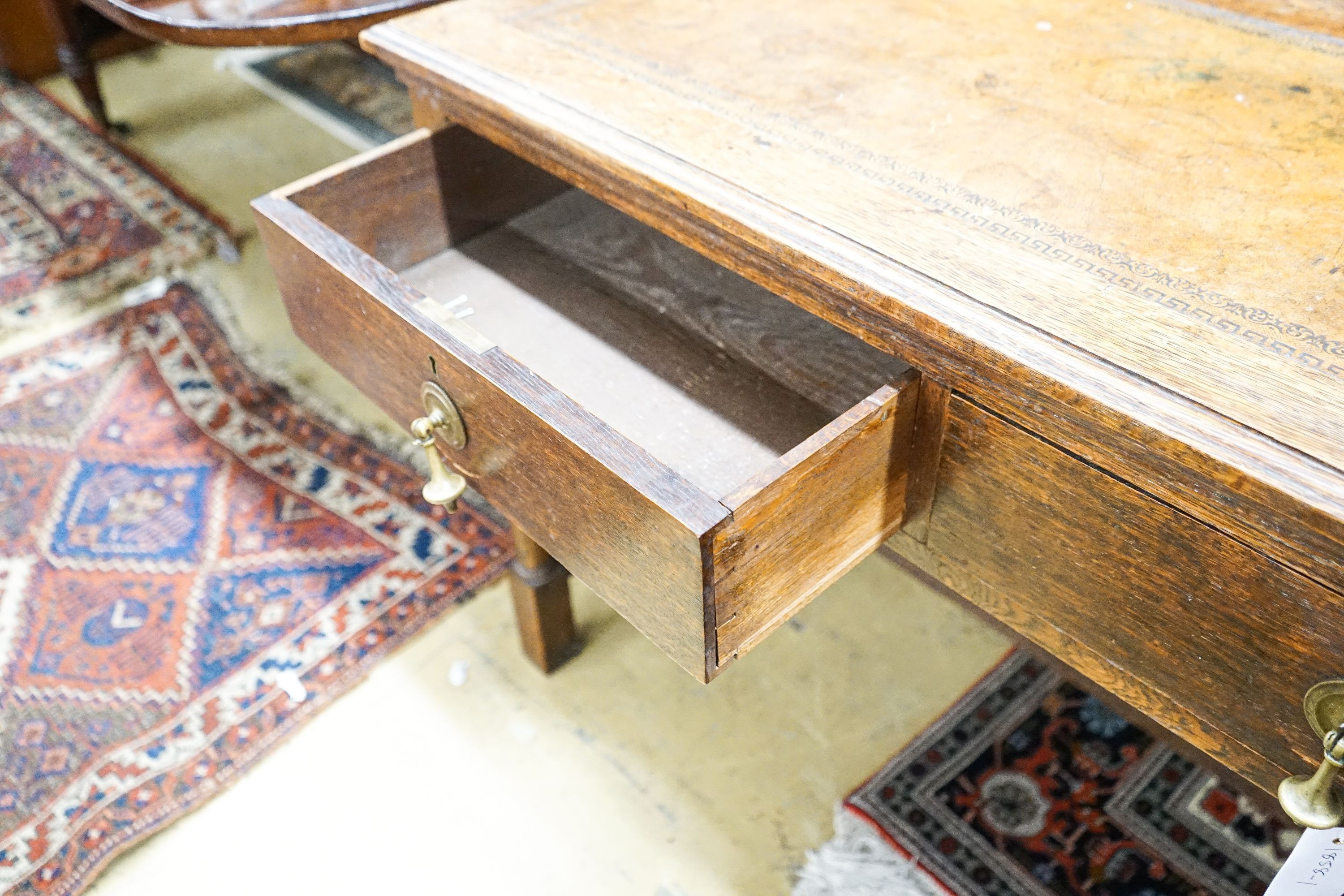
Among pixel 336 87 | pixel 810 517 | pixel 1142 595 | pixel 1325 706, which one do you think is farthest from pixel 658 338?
pixel 336 87

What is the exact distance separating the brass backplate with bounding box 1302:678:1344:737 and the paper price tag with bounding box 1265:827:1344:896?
0.06m

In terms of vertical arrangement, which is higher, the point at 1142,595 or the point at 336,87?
the point at 1142,595

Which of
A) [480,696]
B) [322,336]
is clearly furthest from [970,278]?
[480,696]

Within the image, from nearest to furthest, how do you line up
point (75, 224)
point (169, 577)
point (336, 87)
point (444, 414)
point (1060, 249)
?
point (1060, 249)
point (444, 414)
point (169, 577)
point (75, 224)
point (336, 87)

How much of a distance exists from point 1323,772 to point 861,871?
0.54 meters

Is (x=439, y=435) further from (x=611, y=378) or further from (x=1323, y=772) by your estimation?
(x=1323, y=772)

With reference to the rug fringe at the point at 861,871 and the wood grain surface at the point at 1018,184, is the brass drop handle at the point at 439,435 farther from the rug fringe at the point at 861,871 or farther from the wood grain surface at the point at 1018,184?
the rug fringe at the point at 861,871

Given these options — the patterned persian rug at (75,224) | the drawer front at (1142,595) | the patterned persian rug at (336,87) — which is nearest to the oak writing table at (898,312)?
the drawer front at (1142,595)

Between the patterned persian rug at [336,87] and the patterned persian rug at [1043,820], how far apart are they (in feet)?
4.93

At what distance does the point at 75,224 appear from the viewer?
6.19 ft

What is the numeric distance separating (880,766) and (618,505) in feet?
1.94

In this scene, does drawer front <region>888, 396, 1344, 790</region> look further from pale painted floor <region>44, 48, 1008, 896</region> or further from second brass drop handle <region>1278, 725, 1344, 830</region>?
pale painted floor <region>44, 48, 1008, 896</region>

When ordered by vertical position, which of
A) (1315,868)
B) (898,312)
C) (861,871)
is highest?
(898,312)

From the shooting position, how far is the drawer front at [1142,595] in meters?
0.54
